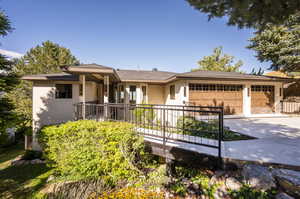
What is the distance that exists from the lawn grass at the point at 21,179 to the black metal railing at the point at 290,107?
15.5 m

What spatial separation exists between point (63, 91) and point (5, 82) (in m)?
4.45

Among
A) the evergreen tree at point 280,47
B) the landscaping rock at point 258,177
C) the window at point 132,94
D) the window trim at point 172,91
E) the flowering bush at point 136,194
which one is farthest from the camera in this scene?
the evergreen tree at point 280,47

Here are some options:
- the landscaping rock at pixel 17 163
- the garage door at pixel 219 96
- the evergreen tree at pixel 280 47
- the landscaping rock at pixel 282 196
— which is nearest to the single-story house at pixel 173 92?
Result: the garage door at pixel 219 96

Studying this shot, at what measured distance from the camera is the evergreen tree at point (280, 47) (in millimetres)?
11257

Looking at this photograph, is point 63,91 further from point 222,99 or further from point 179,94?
point 222,99

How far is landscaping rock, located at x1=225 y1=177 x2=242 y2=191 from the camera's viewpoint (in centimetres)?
273

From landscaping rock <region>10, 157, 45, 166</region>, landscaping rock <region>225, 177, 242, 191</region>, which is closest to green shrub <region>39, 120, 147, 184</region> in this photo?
landscaping rock <region>225, 177, 242, 191</region>

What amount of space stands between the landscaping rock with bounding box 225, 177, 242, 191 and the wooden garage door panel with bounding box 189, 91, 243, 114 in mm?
6682

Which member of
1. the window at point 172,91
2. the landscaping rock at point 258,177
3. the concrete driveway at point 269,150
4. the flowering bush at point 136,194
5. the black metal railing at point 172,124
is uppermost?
the window at point 172,91

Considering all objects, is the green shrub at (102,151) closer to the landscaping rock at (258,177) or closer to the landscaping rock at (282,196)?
the landscaping rock at (258,177)

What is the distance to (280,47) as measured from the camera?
1217 centimetres

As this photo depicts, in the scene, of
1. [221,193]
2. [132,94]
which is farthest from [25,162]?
[221,193]

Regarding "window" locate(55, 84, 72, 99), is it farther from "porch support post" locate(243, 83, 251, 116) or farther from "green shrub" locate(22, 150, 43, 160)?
"porch support post" locate(243, 83, 251, 116)

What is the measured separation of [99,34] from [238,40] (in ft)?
46.9
